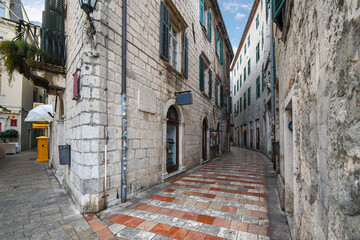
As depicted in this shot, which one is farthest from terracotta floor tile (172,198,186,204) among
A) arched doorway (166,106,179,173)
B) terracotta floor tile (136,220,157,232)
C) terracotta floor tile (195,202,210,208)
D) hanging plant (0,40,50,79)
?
hanging plant (0,40,50,79)

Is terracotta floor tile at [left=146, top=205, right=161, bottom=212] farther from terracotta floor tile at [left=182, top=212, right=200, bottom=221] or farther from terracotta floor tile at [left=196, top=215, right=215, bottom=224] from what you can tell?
terracotta floor tile at [left=196, top=215, right=215, bottom=224]

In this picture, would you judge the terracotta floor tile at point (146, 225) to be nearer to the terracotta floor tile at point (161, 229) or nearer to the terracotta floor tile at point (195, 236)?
the terracotta floor tile at point (161, 229)

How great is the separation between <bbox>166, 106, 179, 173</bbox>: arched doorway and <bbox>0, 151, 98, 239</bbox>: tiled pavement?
3081mm

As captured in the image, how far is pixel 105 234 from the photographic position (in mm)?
2473

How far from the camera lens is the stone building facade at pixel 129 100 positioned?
10.5 ft

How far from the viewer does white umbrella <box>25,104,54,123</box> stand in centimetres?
723

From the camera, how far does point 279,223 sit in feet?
8.85

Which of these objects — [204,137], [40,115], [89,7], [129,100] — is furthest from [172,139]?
[40,115]

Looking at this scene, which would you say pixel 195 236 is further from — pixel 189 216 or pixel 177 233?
pixel 189 216

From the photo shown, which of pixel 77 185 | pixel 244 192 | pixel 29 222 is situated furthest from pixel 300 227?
pixel 29 222

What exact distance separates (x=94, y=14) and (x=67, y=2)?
3.01 meters

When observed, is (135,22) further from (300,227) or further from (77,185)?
(300,227)

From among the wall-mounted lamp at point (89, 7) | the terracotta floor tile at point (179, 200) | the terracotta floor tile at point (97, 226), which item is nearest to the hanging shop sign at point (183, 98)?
the terracotta floor tile at point (179, 200)

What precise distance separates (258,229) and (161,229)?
1.42 metres
